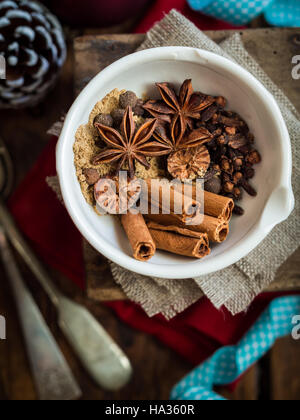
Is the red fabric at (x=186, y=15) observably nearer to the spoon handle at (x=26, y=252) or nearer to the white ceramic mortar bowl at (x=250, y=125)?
the white ceramic mortar bowl at (x=250, y=125)

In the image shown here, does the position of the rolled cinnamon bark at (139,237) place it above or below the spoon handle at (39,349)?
above

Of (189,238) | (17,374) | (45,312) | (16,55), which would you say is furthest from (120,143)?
(17,374)

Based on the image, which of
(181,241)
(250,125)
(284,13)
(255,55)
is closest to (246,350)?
(181,241)

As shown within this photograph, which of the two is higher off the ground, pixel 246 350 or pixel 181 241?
pixel 181 241

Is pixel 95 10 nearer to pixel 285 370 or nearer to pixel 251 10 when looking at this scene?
pixel 251 10

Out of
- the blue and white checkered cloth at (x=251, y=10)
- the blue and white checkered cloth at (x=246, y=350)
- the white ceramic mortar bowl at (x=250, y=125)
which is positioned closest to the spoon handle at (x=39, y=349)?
the blue and white checkered cloth at (x=246, y=350)

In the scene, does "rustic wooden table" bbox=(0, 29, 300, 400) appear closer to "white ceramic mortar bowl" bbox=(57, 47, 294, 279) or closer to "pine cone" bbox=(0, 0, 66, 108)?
"pine cone" bbox=(0, 0, 66, 108)
